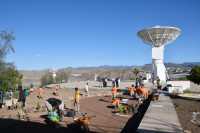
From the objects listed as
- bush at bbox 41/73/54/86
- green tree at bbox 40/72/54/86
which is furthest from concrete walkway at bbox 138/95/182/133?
green tree at bbox 40/72/54/86

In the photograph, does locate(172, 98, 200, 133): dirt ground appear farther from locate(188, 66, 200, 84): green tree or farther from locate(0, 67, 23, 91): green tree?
locate(0, 67, 23, 91): green tree

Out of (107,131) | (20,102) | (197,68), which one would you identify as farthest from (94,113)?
(197,68)

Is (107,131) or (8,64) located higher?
(8,64)

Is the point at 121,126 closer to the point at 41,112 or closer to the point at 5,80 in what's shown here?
the point at 41,112

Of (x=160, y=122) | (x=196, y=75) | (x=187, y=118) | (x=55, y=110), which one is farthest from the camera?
(x=196, y=75)

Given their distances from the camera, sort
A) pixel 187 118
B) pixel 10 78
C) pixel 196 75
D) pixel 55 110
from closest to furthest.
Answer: pixel 187 118
pixel 55 110
pixel 196 75
pixel 10 78

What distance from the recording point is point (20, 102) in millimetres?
26422

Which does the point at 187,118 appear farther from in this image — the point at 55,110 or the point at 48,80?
the point at 48,80

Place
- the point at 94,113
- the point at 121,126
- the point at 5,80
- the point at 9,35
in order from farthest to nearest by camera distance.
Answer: the point at 9,35
the point at 5,80
the point at 94,113
the point at 121,126

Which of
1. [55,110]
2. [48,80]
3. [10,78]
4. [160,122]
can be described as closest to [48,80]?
[48,80]

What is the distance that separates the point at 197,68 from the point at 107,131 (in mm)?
22444

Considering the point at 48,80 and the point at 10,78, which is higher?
Result: the point at 10,78

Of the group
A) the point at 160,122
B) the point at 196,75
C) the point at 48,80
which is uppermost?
the point at 196,75

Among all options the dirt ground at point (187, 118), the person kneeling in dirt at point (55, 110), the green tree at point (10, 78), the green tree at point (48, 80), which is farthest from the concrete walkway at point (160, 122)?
the green tree at point (48, 80)
